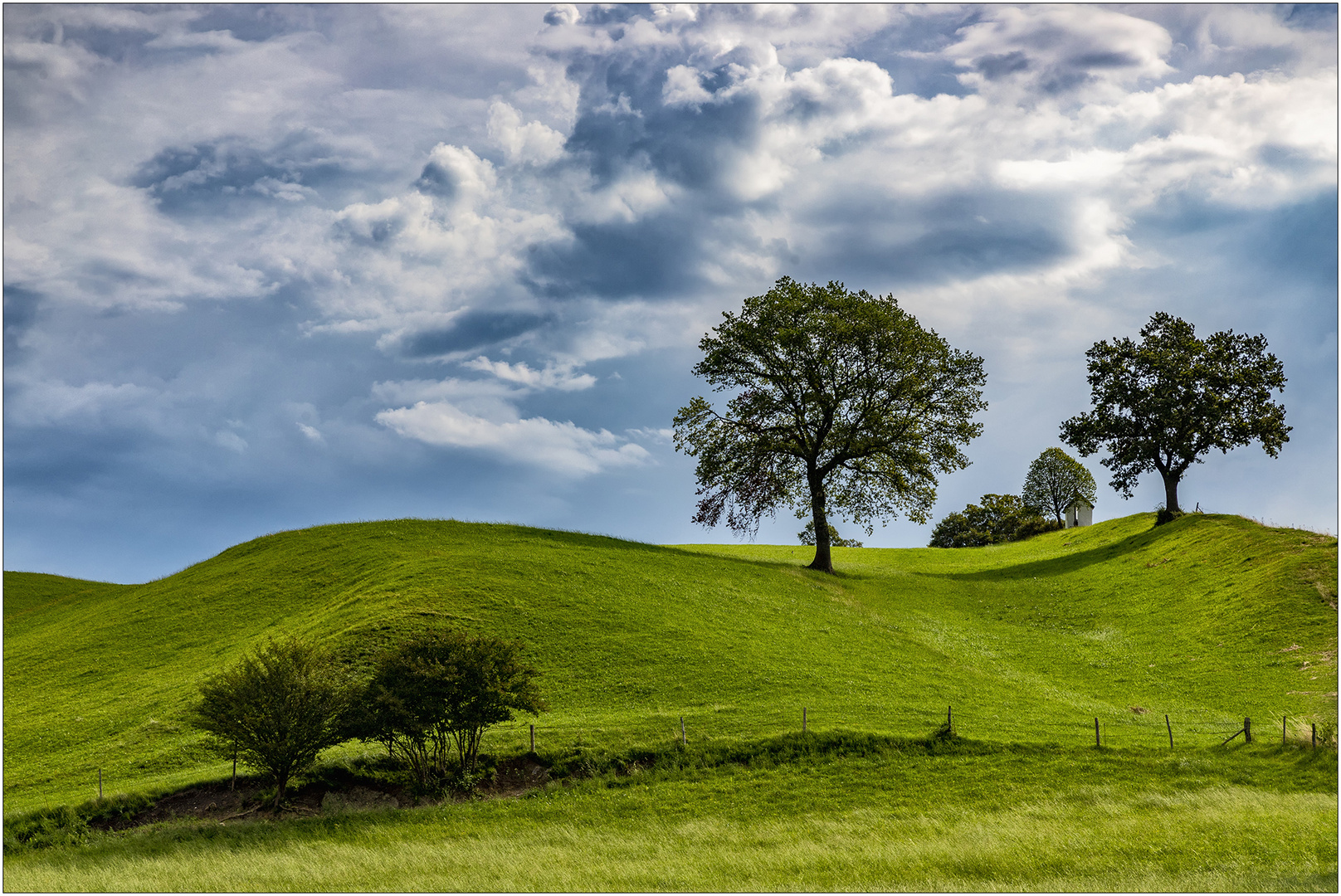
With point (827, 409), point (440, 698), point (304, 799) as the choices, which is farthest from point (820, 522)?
point (304, 799)

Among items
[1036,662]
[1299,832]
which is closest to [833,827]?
[1299,832]

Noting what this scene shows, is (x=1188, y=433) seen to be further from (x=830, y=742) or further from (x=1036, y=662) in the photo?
(x=830, y=742)

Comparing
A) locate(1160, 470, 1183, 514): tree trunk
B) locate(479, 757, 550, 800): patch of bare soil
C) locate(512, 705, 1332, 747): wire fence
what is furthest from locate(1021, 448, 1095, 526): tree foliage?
locate(479, 757, 550, 800): patch of bare soil

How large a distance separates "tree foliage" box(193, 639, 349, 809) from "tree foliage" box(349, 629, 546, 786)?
3.57 ft

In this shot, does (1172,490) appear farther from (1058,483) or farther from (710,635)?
(710,635)

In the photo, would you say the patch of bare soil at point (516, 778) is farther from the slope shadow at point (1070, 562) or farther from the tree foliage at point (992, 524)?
the tree foliage at point (992, 524)

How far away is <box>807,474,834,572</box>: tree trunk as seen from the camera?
64.8m

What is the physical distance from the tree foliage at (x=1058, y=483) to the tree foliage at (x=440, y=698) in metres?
96.9

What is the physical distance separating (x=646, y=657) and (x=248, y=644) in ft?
67.8

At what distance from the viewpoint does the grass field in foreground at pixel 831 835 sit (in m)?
21.8

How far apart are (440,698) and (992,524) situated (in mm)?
101840

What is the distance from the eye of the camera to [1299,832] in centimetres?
2347

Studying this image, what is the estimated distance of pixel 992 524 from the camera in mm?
118812

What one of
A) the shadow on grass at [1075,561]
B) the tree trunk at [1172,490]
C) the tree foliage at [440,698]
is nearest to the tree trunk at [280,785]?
the tree foliage at [440,698]
